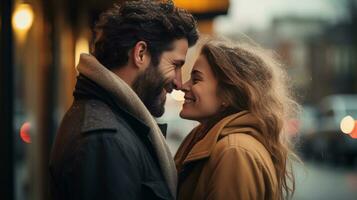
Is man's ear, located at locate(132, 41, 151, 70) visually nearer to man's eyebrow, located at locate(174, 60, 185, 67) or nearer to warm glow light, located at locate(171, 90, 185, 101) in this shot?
man's eyebrow, located at locate(174, 60, 185, 67)

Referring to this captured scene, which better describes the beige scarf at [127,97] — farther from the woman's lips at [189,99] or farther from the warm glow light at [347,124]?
the warm glow light at [347,124]

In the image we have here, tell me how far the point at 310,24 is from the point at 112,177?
47506mm

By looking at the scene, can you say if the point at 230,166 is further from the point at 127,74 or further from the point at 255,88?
the point at 127,74

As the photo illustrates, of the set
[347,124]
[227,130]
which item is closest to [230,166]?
[227,130]

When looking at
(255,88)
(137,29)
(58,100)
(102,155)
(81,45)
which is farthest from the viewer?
(81,45)

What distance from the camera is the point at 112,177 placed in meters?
2.24

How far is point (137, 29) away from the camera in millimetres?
2584

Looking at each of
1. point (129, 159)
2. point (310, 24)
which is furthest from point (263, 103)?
point (310, 24)

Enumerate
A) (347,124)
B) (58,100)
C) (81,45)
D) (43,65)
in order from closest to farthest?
(43,65) → (58,100) → (81,45) → (347,124)

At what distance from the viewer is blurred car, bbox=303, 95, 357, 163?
61.8 feet

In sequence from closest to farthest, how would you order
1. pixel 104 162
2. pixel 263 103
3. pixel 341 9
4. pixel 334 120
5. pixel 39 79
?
pixel 104 162, pixel 263 103, pixel 39 79, pixel 334 120, pixel 341 9

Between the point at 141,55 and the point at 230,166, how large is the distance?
51 cm

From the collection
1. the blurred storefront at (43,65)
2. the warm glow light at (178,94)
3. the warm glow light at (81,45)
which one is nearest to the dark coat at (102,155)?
the warm glow light at (178,94)

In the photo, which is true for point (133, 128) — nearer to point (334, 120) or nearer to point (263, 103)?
point (263, 103)
